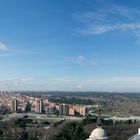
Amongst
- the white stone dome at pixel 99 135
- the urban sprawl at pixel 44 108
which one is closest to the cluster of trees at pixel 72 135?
the white stone dome at pixel 99 135

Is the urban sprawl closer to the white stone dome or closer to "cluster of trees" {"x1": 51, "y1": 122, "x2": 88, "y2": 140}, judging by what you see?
"cluster of trees" {"x1": 51, "y1": 122, "x2": 88, "y2": 140}

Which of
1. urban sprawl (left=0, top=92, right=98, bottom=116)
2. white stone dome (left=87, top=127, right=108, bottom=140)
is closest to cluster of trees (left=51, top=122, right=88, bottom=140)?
white stone dome (left=87, top=127, right=108, bottom=140)

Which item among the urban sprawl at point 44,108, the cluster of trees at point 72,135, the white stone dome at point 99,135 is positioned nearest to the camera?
the white stone dome at point 99,135

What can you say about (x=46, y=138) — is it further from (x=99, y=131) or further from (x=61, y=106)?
(x=61, y=106)

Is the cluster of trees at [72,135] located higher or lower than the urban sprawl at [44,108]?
lower

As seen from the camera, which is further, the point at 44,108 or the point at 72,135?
the point at 44,108

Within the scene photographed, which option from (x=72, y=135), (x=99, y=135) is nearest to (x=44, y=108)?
(x=72, y=135)

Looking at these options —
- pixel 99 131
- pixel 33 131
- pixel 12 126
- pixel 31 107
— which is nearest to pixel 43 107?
pixel 31 107

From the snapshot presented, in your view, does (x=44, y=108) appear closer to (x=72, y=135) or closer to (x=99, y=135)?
(x=72, y=135)

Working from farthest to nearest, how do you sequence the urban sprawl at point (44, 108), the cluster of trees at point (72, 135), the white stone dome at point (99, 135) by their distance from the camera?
1. the urban sprawl at point (44, 108)
2. the cluster of trees at point (72, 135)
3. the white stone dome at point (99, 135)

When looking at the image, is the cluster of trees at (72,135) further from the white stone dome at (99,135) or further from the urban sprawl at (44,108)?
the urban sprawl at (44,108)

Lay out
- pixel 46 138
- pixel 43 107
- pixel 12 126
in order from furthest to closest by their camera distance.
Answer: pixel 43 107
pixel 12 126
pixel 46 138
